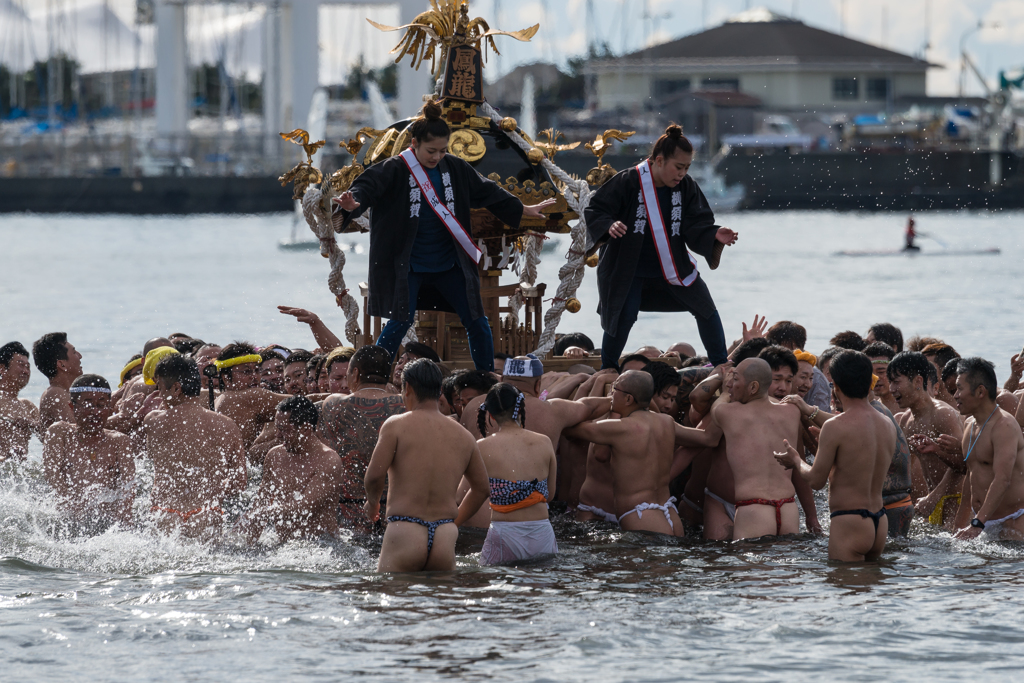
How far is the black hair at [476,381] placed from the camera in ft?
30.8

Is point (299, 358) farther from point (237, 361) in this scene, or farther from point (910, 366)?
point (910, 366)

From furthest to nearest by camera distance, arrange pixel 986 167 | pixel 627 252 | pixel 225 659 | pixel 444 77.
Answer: pixel 986 167 < pixel 444 77 < pixel 627 252 < pixel 225 659

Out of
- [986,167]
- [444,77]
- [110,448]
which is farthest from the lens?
[986,167]

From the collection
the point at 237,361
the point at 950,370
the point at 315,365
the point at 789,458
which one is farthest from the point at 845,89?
the point at 789,458

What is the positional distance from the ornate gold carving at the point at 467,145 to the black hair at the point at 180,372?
3604 mm

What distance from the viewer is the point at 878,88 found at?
2872 inches

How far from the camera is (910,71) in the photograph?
72312 mm

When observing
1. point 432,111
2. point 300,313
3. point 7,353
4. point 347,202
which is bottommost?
point 7,353

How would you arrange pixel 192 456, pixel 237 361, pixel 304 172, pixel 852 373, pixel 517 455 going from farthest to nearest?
pixel 304 172
pixel 237 361
pixel 192 456
pixel 517 455
pixel 852 373

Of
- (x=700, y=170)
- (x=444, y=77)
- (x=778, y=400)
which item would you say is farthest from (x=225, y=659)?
(x=700, y=170)

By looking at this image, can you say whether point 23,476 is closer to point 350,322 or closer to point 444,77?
point 350,322

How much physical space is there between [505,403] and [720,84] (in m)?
68.6

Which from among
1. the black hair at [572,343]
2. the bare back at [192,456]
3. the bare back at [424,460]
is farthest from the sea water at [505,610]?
the black hair at [572,343]

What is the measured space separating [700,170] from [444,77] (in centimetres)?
5546
